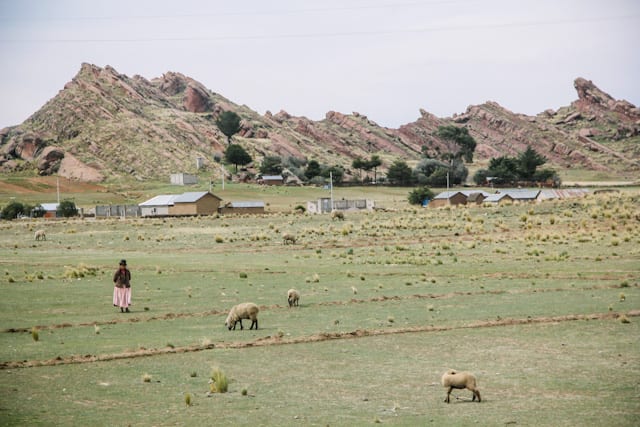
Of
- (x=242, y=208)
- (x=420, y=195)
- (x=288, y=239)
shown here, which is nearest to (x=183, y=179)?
(x=242, y=208)

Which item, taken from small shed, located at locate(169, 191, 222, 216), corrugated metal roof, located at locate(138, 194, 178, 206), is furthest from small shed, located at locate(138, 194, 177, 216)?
small shed, located at locate(169, 191, 222, 216)

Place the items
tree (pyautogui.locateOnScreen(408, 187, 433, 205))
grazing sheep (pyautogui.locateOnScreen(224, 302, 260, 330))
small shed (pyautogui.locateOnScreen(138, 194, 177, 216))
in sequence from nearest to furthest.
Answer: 1. grazing sheep (pyautogui.locateOnScreen(224, 302, 260, 330))
2. small shed (pyautogui.locateOnScreen(138, 194, 177, 216))
3. tree (pyautogui.locateOnScreen(408, 187, 433, 205))

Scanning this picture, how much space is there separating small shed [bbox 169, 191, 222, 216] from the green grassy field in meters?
53.1

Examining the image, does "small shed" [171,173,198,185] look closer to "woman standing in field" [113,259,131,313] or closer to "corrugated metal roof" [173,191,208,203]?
"corrugated metal roof" [173,191,208,203]

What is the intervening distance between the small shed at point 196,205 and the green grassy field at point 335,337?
53131 mm

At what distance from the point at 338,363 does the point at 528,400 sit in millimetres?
5636

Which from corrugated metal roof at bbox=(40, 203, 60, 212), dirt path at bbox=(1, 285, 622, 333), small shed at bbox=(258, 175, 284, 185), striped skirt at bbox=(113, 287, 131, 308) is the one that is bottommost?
dirt path at bbox=(1, 285, 622, 333)

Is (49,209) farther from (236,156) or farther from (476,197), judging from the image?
(476,197)

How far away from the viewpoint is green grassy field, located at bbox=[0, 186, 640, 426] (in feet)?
51.0

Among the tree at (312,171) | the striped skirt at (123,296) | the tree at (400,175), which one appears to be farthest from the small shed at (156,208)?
the striped skirt at (123,296)

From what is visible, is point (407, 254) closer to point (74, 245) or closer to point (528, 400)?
point (74, 245)

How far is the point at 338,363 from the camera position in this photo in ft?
Answer: 66.4

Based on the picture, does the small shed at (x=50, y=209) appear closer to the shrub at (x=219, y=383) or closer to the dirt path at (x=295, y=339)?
the dirt path at (x=295, y=339)

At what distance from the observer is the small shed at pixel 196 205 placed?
111 m
